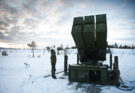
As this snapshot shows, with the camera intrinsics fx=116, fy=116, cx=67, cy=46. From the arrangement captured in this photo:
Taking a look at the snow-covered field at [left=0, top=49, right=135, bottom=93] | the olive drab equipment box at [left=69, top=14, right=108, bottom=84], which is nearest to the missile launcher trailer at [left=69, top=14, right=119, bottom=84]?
the olive drab equipment box at [left=69, top=14, right=108, bottom=84]

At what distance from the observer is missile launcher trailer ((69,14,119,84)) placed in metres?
6.24

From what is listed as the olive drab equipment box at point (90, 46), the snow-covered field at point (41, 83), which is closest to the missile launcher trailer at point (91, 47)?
the olive drab equipment box at point (90, 46)

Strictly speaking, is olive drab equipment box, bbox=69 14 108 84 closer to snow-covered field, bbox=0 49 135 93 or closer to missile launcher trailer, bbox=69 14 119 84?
missile launcher trailer, bbox=69 14 119 84

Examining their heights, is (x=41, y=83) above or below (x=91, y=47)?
below

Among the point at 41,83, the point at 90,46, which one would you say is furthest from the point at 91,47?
the point at 41,83

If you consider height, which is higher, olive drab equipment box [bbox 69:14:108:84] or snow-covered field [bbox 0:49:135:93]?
olive drab equipment box [bbox 69:14:108:84]

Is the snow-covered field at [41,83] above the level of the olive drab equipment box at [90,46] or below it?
below

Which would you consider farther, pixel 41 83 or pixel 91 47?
pixel 91 47

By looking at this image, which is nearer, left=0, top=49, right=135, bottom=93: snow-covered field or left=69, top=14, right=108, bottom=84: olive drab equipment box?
left=0, top=49, right=135, bottom=93: snow-covered field

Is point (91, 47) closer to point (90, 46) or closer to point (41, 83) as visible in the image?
point (90, 46)

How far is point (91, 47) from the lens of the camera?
283 inches

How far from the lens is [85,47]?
7324 mm

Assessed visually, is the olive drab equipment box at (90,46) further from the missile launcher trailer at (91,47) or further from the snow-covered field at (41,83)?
the snow-covered field at (41,83)

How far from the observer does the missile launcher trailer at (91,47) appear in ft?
A: 20.5
